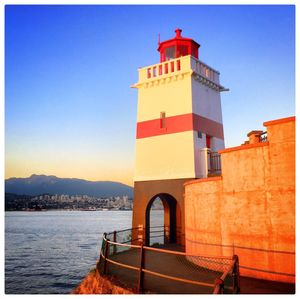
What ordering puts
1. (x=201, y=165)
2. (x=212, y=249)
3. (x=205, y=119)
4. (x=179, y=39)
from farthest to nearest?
(x=179, y=39), (x=205, y=119), (x=201, y=165), (x=212, y=249)

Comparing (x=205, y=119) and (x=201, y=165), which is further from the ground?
(x=205, y=119)

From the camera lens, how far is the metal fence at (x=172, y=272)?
6.10 metres

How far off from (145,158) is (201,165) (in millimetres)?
3225

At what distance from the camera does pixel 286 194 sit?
792 centimetres

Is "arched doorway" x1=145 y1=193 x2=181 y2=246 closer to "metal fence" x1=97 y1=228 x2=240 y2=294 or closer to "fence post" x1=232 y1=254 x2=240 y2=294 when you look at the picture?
"metal fence" x1=97 y1=228 x2=240 y2=294

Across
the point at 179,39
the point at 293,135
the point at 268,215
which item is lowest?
the point at 268,215

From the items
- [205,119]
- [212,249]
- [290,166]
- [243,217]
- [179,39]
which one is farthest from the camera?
[179,39]

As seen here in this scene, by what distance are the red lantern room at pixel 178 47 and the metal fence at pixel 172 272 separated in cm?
1133

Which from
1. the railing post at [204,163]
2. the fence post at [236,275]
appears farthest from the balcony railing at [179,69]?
the fence post at [236,275]

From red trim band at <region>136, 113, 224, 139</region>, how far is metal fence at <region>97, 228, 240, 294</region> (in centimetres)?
649

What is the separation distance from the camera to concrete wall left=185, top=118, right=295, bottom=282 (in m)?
7.85
